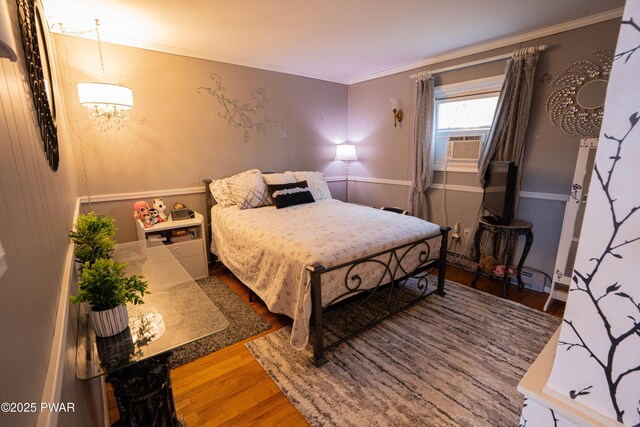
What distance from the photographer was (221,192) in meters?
3.37

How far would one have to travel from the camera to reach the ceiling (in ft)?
7.38

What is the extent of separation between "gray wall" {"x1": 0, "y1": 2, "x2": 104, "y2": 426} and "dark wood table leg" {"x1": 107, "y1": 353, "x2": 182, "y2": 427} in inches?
8.8

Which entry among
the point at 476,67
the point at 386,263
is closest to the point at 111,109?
the point at 386,263

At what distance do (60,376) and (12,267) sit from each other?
11.8 inches

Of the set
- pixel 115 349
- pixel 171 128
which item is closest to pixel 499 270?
pixel 115 349

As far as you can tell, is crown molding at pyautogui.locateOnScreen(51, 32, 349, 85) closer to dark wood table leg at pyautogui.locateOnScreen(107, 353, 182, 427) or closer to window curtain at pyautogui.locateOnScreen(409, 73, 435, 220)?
window curtain at pyautogui.locateOnScreen(409, 73, 435, 220)

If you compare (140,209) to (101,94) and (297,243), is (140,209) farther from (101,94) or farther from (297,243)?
(297,243)

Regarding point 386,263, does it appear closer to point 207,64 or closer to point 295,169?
point 295,169

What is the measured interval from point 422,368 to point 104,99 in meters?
3.06

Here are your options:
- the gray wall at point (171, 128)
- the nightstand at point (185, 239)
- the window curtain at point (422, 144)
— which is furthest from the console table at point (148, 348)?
the window curtain at point (422, 144)

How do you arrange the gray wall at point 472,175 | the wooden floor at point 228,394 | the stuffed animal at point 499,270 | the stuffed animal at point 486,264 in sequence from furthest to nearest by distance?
the stuffed animal at point 486,264 → the stuffed animal at point 499,270 → the gray wall at point 472,175 → the wooden floor at point 228,394

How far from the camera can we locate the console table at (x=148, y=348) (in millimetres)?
1051

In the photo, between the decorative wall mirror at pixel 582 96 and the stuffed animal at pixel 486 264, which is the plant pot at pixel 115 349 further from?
the decorative wall mirror at pixel 582 96

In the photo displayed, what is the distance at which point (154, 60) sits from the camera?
3053mm
